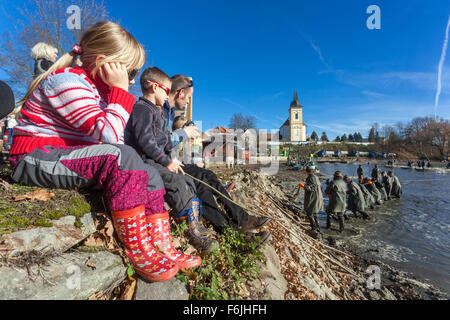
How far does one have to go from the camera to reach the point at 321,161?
57125mm

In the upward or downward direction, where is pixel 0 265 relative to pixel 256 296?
upward

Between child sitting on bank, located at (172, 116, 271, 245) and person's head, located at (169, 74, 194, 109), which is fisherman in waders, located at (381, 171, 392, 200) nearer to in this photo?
child sitting on bank, located at (172, 116, 271, 245)

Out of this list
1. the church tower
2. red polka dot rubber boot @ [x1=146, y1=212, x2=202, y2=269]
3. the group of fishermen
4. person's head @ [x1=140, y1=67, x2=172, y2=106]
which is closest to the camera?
red polka dot rubber boot @ [x1=146, y1=212, x2=202, y2=269]

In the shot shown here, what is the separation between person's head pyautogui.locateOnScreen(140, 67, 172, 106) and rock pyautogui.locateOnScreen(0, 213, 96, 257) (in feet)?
5.60

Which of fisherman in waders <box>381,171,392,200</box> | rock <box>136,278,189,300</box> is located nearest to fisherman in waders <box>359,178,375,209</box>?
fisherman in waders <box>381,171,392,200</box>

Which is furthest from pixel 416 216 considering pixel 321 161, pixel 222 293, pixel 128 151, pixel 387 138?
pixel 387 138

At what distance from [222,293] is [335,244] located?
765 centimetres

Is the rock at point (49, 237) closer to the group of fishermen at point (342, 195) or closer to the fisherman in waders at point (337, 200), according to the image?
the group of fishermen at point (342, 195)

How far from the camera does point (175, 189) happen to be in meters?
2.55

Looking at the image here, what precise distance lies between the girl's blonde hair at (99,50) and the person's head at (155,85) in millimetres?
858

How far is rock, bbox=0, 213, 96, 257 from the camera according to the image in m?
1.45

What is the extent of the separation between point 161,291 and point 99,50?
2.18 m

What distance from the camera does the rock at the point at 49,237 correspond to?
4.75ft
